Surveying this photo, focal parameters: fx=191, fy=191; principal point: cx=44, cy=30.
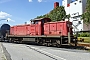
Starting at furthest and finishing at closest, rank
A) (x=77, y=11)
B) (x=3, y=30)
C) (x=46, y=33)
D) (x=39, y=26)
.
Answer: (x=77, y=11) < (x=3, y=30) < (x=39, y=26) < (x=46, y=33)

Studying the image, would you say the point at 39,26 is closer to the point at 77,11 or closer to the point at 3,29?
the point at 3,29

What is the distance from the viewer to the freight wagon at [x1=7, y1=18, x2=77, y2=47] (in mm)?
22391

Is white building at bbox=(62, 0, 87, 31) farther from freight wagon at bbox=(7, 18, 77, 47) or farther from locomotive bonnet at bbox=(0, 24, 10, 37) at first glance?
freight wagon at bbox=(7, 18, 77, 47)

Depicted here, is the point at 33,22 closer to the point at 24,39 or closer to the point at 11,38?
the point at 24,39

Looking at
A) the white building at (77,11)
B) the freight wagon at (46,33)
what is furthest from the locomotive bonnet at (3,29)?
the white building at (77,11)

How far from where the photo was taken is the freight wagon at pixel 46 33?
2239 cm

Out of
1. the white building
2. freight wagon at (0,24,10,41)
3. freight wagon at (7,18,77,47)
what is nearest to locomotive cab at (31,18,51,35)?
freight wagon at (7,18,77,47)

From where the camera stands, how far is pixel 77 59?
41.5 feet

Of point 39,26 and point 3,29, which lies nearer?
point 39,26

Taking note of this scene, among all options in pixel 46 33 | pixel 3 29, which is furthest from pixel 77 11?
pixel 46 33

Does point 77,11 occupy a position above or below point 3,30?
above

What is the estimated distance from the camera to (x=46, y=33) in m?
25.0

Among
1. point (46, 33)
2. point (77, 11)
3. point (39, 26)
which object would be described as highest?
point (77, 11)

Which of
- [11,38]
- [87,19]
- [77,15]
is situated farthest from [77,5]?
[11,38]
